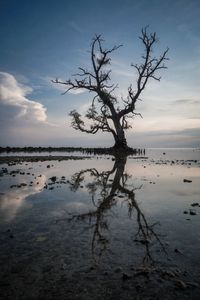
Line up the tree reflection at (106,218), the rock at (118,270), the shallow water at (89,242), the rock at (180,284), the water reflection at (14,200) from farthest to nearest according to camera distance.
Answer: the water reflection at (14,200) → the tree reflection at (106,218) → the rock at (118,270) → the shallow water at (89,242) → the rock at (180,284)

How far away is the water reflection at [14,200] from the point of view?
575 centimetres

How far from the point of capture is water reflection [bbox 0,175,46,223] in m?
5.75

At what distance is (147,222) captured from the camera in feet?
17.2

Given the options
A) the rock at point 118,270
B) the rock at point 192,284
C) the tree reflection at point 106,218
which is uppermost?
the tree reflection at point 106,218

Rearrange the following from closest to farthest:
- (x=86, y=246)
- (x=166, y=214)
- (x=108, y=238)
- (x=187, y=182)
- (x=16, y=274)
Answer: (x=16, y=274) → (x=86, y=246) → (x=108, y=238) → (x=166, y=214) → (x=187, y=182)

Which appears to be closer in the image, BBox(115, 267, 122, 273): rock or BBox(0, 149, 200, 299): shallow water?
BBox(0, 149, 200, 299): shallow water

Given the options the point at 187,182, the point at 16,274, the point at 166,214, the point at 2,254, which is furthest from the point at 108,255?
the point at 187,182

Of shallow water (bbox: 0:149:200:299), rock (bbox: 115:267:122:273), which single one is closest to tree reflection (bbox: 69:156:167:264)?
shallow water (bbox: 0:149:200:299)

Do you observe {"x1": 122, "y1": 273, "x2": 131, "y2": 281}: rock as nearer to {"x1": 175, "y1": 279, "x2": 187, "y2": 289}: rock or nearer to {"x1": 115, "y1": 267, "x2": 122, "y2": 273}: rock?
{"x1": 115, "y1": 267, "x2": 122, "y2": 273}: rock

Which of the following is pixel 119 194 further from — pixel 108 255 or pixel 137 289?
pixel 137 289

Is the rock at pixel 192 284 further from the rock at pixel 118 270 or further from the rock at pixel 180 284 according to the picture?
the rock at pixel 118 270

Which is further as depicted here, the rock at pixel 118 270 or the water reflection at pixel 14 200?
the water reflection at pixel 14 200

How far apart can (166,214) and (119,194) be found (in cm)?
251

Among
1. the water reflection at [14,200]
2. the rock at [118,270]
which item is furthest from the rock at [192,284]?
the water reflection at [14,200]
